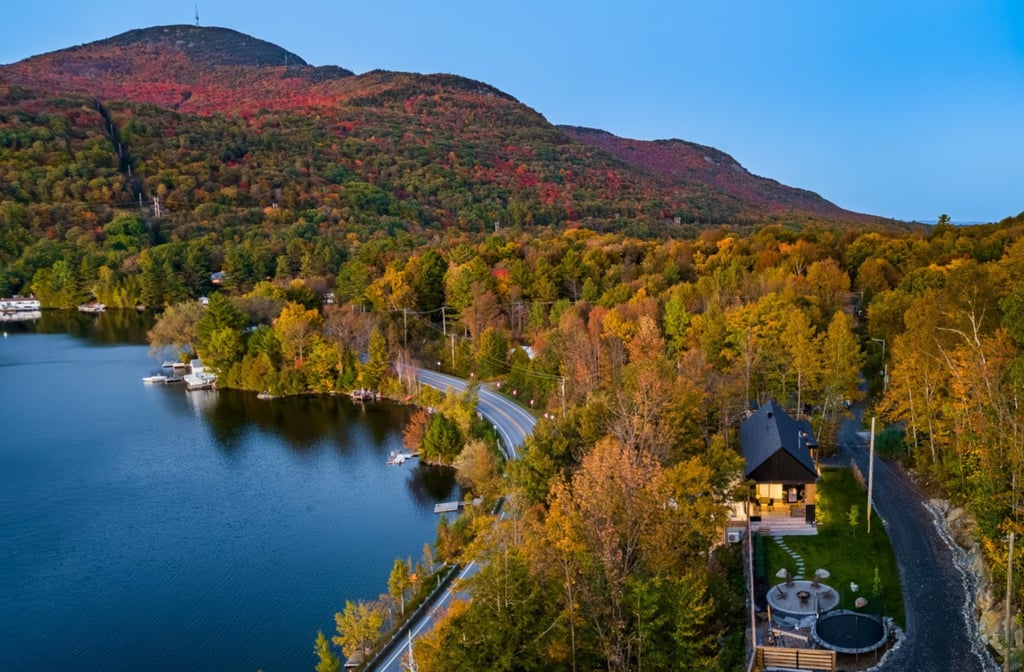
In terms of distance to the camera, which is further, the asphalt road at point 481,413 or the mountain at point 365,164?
the mountain at point 365,164

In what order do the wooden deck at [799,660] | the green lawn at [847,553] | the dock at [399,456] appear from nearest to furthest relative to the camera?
the wooden deck at [799,660] → the green lawn at [847,553] → the dock at [399,456]

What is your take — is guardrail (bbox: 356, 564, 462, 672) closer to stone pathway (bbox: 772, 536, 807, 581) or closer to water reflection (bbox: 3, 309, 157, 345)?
stone pathway (bbox: 772, 536, 807, 581)

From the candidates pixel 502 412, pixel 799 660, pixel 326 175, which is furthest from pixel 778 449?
pixel 326 175

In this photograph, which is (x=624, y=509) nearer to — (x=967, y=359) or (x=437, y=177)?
(x=967, y=359)

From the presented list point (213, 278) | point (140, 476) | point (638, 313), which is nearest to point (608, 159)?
point (213, 278)

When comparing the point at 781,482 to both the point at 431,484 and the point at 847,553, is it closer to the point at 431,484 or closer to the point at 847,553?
the point at 847,553

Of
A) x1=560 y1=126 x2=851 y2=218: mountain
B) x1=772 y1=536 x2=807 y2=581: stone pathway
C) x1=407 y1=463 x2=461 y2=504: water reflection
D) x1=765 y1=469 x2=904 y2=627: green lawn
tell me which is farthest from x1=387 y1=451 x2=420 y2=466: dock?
x1=560 y1=126 x2=851 y2=218: mountain

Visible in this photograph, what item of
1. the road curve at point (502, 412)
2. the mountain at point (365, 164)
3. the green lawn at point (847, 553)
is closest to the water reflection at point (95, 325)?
the mountain at point (365, 164)

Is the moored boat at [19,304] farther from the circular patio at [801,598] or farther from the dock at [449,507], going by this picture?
the circular patio at [801,598]
